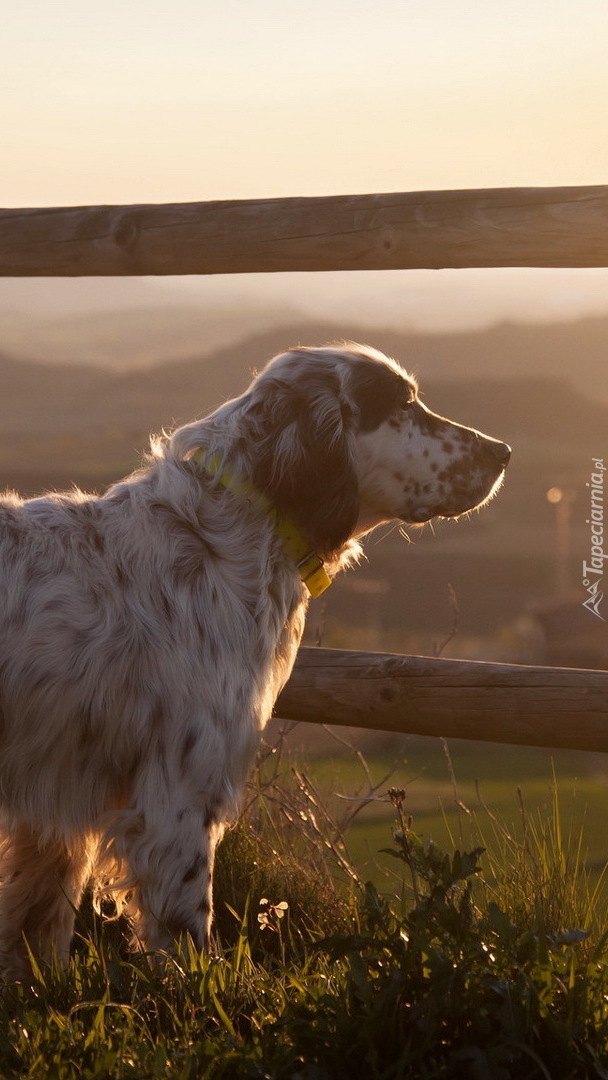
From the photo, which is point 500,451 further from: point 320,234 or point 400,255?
point 320,234

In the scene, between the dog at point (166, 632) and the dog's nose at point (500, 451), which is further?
the dog's nose at point (500, 451)

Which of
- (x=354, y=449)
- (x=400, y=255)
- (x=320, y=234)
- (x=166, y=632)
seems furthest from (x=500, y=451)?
(x=166, y=632)

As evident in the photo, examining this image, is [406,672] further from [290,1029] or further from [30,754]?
[290,1029]

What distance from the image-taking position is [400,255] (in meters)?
3.74

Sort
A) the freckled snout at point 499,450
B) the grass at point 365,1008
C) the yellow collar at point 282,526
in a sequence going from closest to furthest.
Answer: the grass at point 365,1008
the yellow collar at point 282,526
the freckled snout at point 499,450

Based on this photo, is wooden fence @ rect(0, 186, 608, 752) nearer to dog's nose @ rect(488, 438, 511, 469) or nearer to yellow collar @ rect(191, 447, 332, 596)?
dog's nose @ rect(488, 438, 511, 469)

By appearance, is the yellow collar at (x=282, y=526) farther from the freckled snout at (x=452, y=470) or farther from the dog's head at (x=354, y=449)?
the freckled snout at (x=452, y=470)

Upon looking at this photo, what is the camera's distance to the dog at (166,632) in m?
2.96

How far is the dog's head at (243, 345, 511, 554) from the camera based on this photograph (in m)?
3.21

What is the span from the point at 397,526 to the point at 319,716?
81 centimetres

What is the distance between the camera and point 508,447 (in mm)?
3666

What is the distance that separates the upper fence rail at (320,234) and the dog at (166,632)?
59 cm

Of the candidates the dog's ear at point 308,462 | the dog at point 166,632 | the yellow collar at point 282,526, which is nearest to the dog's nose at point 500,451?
the dog at point 166,632

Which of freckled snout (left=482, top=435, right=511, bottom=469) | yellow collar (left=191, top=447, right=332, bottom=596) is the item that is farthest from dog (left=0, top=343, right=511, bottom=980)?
freckled snout (left=482, top=435, right=511, bottom=469)
